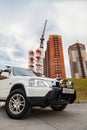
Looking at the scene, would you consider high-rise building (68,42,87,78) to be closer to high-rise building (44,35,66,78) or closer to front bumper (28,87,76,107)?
high-rise building (44,35,66,78)

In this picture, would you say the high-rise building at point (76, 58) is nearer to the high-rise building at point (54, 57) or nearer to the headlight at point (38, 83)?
the high-rise building at point (54, 57)

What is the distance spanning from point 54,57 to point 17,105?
124193 mm

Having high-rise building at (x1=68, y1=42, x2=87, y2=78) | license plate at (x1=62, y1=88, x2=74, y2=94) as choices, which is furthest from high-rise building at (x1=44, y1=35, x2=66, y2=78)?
license plate at (x1=62, y1=88, x2=74, y2=94)

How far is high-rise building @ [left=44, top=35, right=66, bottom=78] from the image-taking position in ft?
415

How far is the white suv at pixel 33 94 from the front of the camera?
4.64 meters

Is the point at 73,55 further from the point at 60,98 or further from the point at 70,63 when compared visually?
the point at 60,98

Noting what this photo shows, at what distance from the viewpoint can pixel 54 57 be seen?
129 m

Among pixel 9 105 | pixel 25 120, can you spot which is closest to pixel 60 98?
pixel 25 120

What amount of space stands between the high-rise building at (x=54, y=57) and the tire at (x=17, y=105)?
121 meters

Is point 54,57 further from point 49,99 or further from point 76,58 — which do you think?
point 49,99

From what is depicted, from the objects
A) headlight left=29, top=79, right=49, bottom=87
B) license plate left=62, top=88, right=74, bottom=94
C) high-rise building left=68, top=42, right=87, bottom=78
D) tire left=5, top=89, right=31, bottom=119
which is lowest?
tire left=5, top=89, right=31, bottom=119

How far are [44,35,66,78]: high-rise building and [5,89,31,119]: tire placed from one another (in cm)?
12107

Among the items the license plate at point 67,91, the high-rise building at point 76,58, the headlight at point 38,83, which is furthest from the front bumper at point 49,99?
the high-rise building at point 76,58

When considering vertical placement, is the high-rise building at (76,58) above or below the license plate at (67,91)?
above
